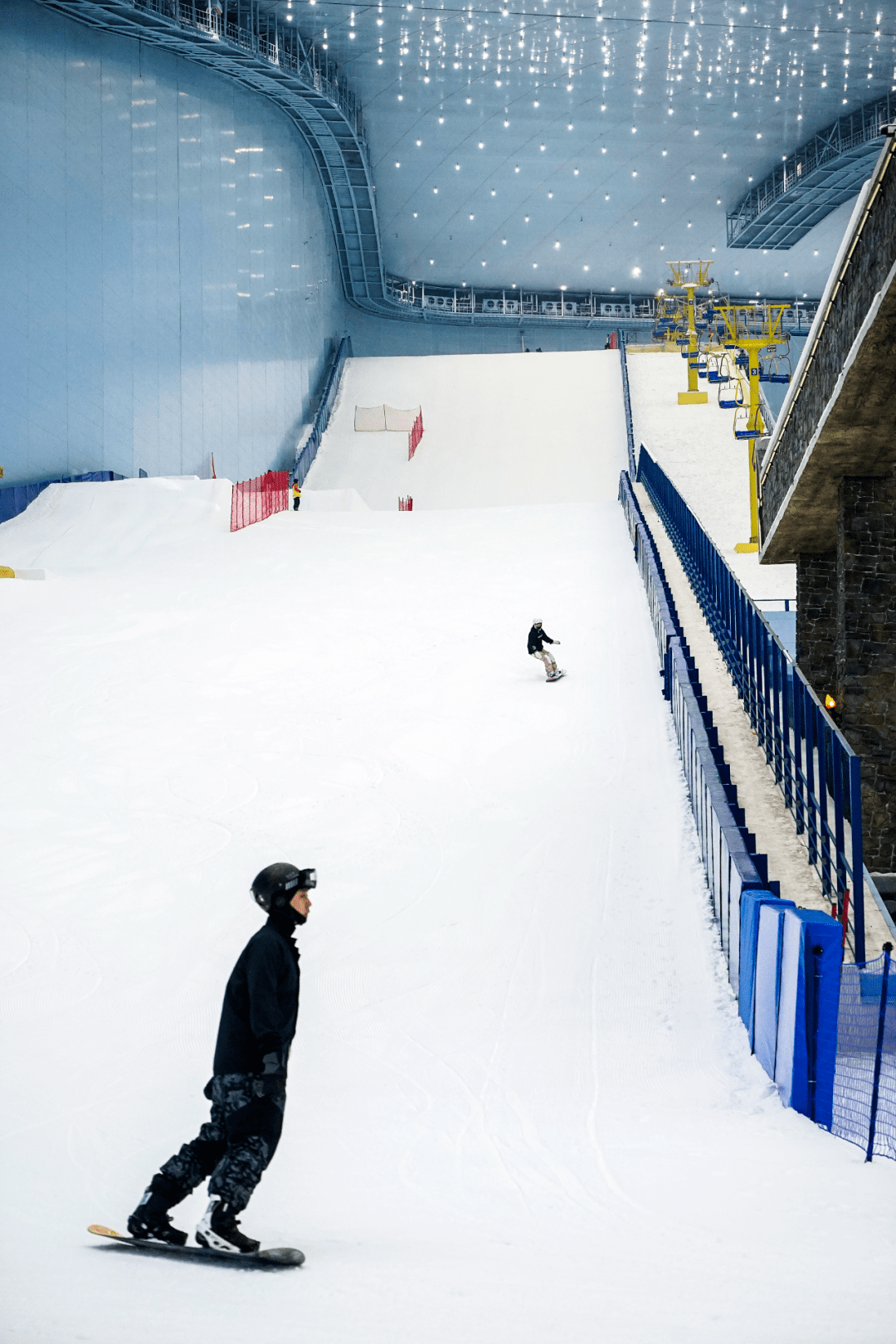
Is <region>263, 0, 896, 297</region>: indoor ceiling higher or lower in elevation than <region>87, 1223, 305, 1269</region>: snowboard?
higher

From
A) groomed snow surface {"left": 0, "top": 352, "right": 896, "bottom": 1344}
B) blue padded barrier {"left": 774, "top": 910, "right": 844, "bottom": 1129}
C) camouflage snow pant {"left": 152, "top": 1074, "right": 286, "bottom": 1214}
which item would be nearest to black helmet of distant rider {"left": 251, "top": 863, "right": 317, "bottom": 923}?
camouflage snow pant {"left": 152, "top": 1074, "right": 286, "bottom": 1214}

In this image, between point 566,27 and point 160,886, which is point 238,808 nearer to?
point 160,886

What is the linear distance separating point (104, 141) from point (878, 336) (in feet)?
82.4

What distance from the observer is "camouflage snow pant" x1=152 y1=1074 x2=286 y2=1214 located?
376 cm

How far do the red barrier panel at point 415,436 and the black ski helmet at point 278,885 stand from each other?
36.6 m

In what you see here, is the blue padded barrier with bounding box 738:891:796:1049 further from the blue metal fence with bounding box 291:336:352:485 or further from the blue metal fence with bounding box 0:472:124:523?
the blue metal fence with bounding box 291:336:352:485

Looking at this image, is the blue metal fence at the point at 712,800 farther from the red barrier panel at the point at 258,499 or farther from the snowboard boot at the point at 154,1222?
the red barrier panel at the point at 258,499

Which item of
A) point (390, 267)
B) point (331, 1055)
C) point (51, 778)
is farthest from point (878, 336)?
point (390, 267)

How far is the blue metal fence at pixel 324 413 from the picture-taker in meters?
41.4

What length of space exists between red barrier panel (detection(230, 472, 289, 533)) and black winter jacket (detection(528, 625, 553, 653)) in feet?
38.8

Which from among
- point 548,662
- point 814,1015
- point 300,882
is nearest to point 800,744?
point 814,1015

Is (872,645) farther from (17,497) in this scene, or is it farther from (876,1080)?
(17,497)

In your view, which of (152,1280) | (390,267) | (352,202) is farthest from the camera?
(390,267)

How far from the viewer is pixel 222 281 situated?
124ft
